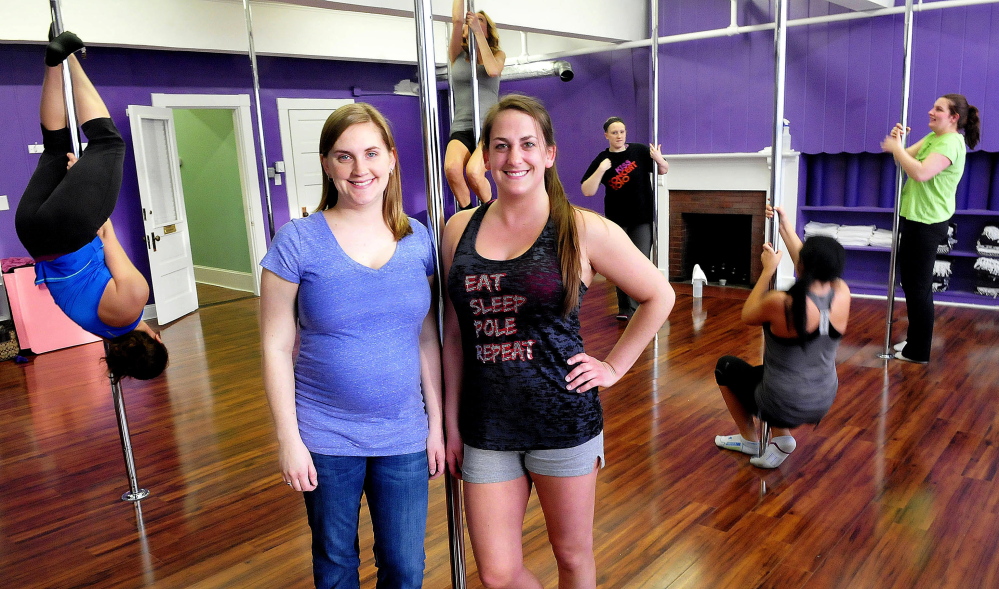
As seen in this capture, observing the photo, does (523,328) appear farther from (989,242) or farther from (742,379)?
(989,242)

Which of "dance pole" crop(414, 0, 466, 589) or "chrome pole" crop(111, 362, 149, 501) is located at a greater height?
"dance pole" crop(414, 0, 466, 589)

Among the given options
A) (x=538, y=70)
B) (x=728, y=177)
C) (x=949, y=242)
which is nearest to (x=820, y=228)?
(x=728, y=177)

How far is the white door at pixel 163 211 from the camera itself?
655 centimetres

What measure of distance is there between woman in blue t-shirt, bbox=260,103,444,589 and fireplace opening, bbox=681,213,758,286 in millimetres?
6299

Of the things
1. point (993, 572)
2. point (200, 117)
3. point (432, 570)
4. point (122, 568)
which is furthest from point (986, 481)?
point (200, 117)

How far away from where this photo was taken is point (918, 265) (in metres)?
4.44

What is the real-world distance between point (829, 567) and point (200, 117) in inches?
309

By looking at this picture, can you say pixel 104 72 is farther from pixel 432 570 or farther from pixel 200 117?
pixel 432 570

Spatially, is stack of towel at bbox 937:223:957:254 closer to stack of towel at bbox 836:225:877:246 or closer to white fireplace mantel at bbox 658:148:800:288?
stack of towel at bbox 836:225:877:246

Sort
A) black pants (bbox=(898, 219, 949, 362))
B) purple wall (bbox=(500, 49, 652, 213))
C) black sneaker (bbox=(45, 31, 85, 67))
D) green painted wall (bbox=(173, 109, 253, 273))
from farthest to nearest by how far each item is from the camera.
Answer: green painted wall (bbox=(173, 109, 253, 273)) → purple wall (bbox=(500, 49, 652, 213)) → black pants (bbox=(898, 219, 949, 362)) → black sneaker (bbox=(45, 31, 85, 67))

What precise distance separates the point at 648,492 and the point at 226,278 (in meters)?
6.88

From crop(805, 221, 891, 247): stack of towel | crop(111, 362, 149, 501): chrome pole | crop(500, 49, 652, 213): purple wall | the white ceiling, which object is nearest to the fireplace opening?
crop(805, 221, 891, 247): stack of towel

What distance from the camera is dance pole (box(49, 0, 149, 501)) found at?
7.39ft

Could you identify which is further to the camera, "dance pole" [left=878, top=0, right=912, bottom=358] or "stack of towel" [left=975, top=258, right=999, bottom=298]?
"stack of towel" [left=975, top=258, right=999, bottom=298]
